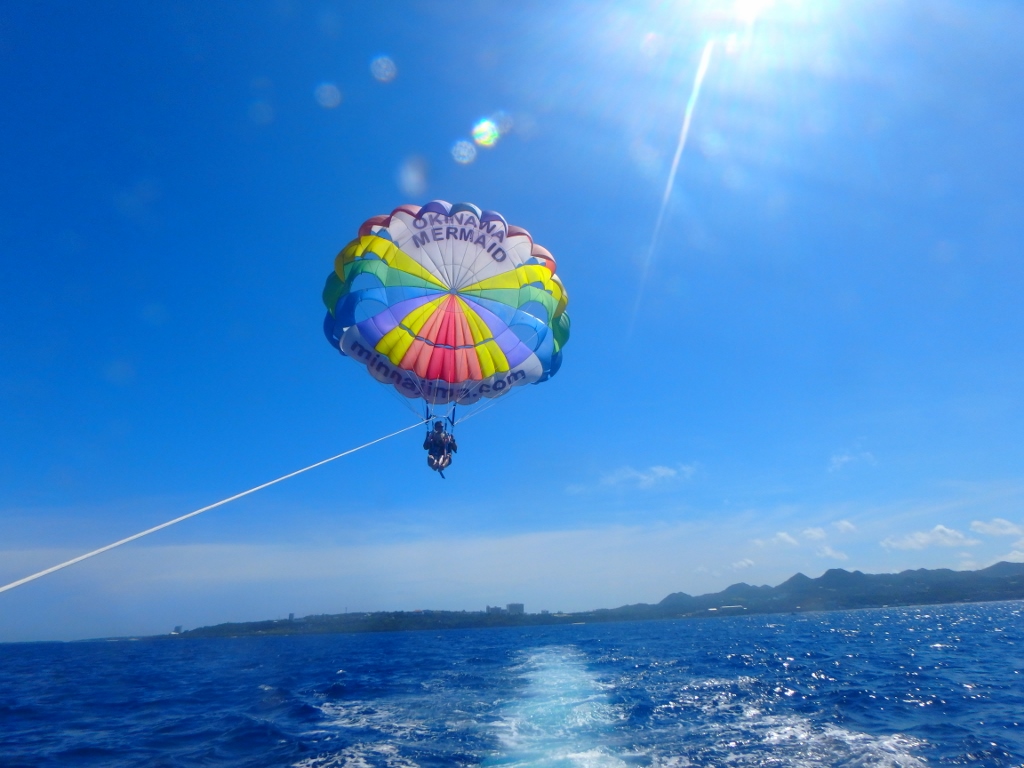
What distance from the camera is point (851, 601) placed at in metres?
154

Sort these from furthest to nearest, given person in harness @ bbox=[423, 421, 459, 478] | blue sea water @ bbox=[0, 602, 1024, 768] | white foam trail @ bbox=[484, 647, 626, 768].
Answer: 1. person in harness @ bbox=[423, 421, 459, 478]
2. blue sea water @ bbox=[0, 602, 1024, 768]
3. white foam trail @ bbox=[484, 647, 626, 768]

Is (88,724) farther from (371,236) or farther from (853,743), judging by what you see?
(853,743)

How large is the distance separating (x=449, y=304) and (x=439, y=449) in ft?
13.5

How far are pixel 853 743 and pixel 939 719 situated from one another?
377cm

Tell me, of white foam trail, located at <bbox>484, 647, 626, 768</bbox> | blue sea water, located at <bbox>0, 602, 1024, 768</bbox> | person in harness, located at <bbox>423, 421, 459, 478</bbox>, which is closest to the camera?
white foam trail, located at <bbox>484, 647, 626, 768</bbox>

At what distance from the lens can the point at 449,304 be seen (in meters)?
15.4

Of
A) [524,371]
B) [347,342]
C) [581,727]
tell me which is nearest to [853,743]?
[581,727]

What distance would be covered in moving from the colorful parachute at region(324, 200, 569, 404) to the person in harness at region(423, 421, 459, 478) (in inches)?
74.0

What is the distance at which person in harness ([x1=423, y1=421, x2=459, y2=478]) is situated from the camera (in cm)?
1370

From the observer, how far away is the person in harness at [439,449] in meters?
13.7

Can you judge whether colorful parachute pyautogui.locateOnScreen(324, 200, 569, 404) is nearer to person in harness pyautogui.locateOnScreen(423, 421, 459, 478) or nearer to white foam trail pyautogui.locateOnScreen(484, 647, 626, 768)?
person in harness pyautogui.locateOnScreen(423, 421, 459, 478)

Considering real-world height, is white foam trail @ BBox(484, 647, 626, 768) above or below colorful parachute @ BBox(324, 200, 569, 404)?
below

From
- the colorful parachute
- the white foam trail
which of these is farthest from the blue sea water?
the colorful parachute

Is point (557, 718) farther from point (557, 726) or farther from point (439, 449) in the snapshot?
point (439, 449)
